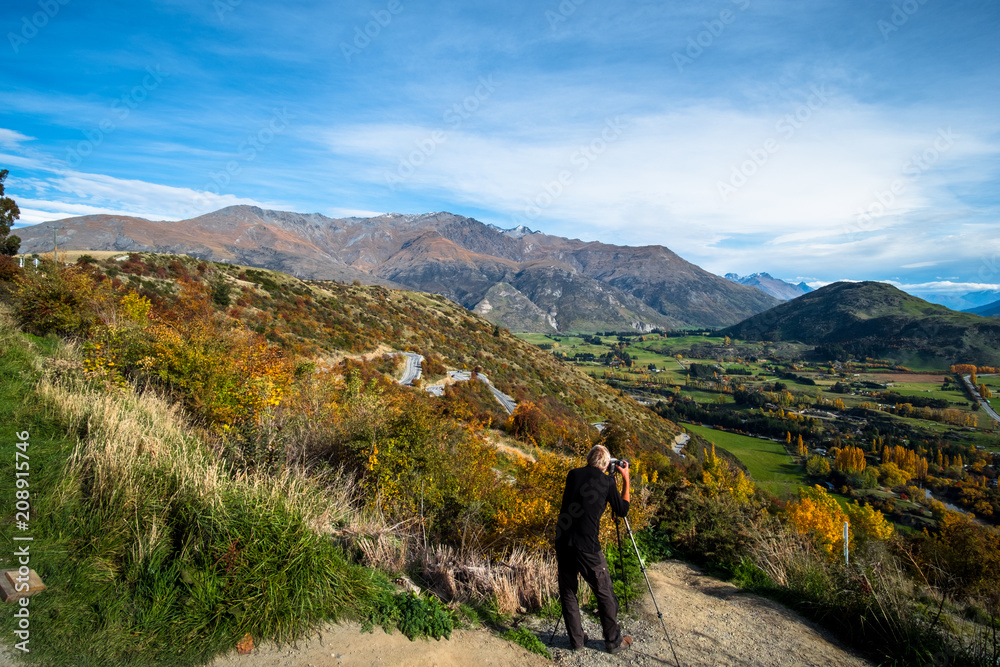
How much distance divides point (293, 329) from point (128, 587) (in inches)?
1353

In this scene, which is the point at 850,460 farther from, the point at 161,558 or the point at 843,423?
the point at 161,558

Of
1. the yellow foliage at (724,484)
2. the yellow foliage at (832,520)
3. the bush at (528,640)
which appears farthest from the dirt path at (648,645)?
the yellow foliage at (832,520)

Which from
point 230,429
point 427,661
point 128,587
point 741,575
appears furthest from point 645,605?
point 230,429

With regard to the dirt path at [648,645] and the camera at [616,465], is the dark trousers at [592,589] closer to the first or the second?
the dirt path at [648,645]

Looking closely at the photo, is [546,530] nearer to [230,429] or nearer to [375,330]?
[230,429]

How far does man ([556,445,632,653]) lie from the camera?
466 centimetres

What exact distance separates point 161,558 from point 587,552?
4147mm

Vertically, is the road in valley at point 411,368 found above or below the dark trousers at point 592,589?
below

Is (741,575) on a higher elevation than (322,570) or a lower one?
lower

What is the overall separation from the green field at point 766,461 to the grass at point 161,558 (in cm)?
8077

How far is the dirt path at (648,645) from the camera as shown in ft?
13.2

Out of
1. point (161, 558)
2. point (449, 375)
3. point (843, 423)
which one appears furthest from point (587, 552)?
point (843, 423)

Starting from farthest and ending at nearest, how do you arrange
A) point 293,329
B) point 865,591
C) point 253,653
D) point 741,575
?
point 293,329 < point 741,575 < point 865,591 < point 253,653

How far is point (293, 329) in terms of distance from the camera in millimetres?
35750
